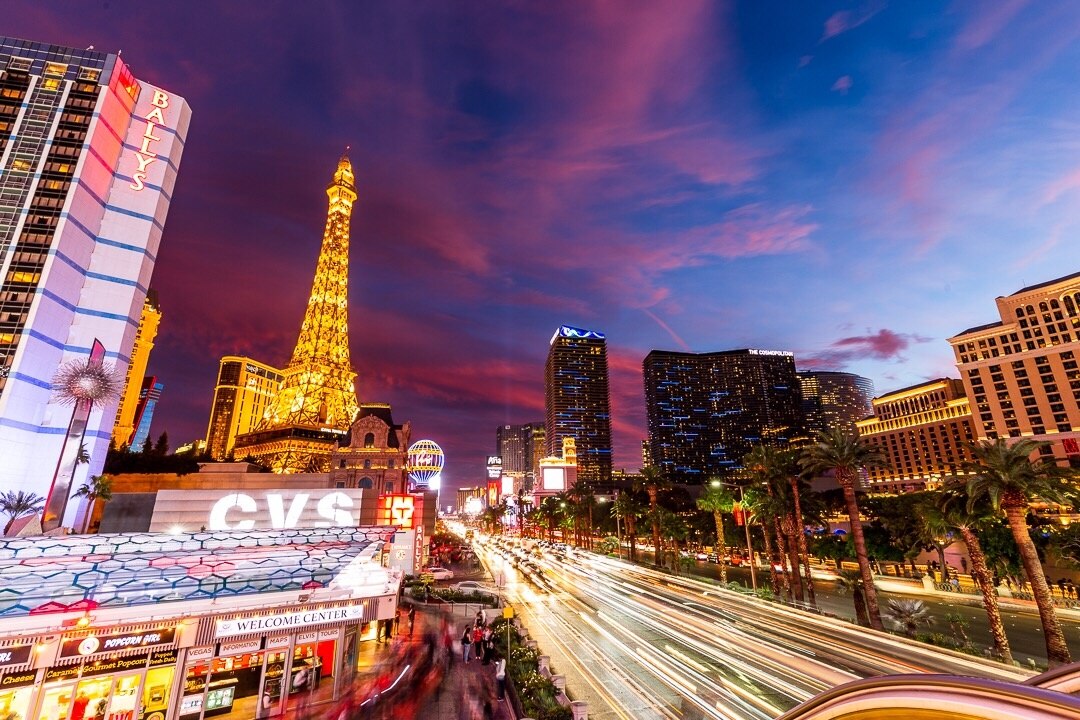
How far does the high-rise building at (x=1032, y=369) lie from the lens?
9525 centimetres

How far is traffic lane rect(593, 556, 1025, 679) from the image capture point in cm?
2192

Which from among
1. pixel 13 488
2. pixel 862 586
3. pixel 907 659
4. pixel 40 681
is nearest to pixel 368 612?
pixel 40 681

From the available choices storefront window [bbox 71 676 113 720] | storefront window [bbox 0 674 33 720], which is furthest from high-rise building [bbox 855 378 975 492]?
storefront window [bbox 0 674 33 720]

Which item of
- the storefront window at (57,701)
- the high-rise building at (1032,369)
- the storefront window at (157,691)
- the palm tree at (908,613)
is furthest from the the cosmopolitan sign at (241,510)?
the high-rise building at (1032,369)

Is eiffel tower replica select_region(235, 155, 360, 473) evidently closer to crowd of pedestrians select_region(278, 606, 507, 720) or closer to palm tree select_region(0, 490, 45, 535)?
palm tree select_region(0, 490, 45, 535)

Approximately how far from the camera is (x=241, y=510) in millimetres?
38031

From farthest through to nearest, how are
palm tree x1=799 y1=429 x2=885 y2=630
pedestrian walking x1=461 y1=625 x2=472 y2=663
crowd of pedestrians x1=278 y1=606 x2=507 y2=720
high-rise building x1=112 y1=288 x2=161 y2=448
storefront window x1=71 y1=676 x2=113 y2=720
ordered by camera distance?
high-rise building x1=112 y1=288 x2=161 y2=448, palm tree x1=799 y1=429 x2=885 y2=630, pedestrian walking x1=461 y1=625 x2=472 y2=663, crowd of pedestrians x1=278 y1=606 x2=507 y2=720, storefront window x1=71 y1=676 x2=113 y2=720

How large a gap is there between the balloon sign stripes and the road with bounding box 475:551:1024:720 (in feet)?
109

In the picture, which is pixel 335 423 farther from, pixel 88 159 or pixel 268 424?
pixel 88 159

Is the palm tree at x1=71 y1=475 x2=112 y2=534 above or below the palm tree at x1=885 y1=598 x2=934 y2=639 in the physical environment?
above

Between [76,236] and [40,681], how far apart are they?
203 feet

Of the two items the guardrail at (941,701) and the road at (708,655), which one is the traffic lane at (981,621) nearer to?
the road at (708,655)

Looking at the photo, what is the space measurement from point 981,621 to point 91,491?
86.7 m

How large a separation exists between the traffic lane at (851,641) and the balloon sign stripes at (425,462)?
43.6 meters
